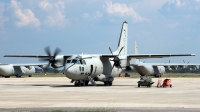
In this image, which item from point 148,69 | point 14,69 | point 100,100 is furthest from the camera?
point 14,69

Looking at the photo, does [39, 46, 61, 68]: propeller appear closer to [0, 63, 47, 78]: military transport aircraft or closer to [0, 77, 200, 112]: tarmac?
[0, 77, 200, 112]: tarmac

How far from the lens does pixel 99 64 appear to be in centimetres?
4669

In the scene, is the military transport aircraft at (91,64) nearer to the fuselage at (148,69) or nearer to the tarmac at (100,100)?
the tarmac at (100,100)

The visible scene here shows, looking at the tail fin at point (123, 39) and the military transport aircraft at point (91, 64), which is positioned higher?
the tail fin at point (123, 39)

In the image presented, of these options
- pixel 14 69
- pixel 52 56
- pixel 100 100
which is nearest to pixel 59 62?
pixel 52 56

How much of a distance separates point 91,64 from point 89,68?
Result: 25.4 inches

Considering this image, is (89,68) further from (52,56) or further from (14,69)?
(14,69)

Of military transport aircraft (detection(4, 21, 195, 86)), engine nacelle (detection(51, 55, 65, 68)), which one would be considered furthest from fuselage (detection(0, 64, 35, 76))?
engine nacelle (detection(51, 55, 65, 68))

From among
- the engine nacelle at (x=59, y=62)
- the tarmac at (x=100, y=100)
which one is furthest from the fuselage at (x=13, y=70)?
the tarmac at (x=100, y=100)

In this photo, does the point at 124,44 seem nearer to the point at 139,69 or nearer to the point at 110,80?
the point at 110,80

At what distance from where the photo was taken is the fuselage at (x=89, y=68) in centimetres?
4269

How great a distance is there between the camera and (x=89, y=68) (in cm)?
4475

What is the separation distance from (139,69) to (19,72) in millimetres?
26669

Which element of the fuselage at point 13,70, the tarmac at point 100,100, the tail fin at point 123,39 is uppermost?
the tail fin at point 123,39
